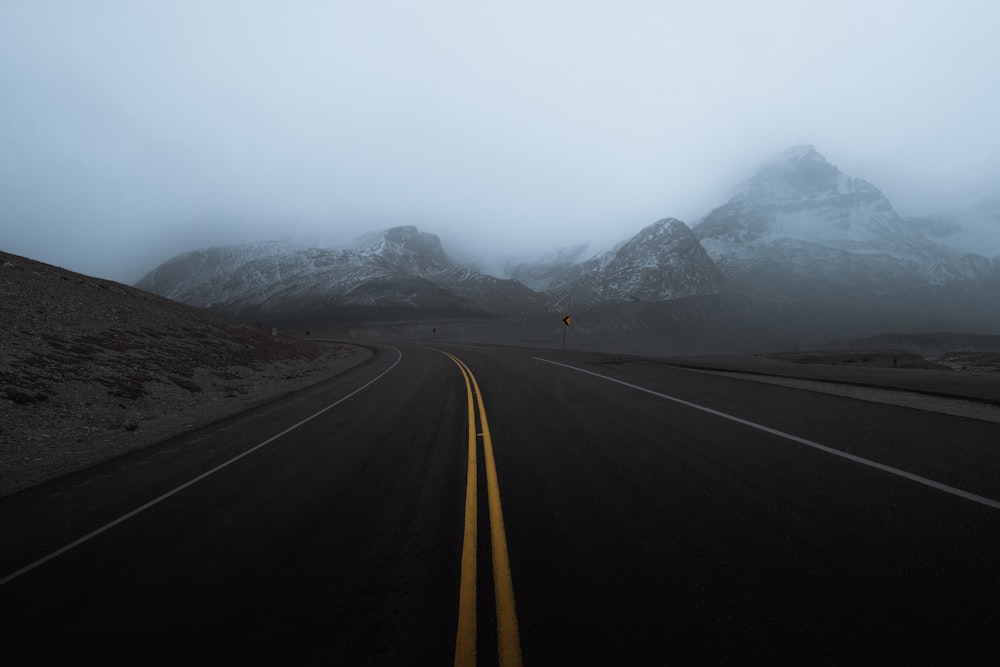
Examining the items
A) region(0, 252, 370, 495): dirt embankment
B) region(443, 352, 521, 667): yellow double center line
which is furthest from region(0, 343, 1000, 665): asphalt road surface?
region(0, 252, 370, 495): dirt embankment

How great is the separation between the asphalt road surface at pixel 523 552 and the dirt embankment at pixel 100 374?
2586mm

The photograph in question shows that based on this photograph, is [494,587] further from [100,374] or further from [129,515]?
[100,374]

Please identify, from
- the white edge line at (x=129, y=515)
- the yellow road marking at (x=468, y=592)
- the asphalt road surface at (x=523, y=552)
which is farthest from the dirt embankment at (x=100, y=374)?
the yellow road marking at (x=468, y=592)

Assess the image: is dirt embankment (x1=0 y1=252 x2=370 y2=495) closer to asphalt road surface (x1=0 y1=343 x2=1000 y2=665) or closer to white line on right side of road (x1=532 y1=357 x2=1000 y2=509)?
asphalt road surface (x1=0 y1=343 x2=1000 y2=665)

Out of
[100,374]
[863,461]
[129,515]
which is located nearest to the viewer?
[129,515]

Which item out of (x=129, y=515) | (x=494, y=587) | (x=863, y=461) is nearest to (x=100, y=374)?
(x=129, y=515)

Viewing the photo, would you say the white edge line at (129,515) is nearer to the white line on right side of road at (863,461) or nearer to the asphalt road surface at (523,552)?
the asphalt road surface at (523,552)

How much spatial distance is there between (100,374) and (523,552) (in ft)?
52.3

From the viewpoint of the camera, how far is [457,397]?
12.7 m

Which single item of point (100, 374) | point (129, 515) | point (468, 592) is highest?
point (468, 592)

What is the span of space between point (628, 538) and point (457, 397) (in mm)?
9104

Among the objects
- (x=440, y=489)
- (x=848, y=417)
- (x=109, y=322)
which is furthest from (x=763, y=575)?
(x=109, y=322)

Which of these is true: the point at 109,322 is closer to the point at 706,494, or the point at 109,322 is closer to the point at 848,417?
the point at 706,494

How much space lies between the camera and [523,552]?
12.2 ft
